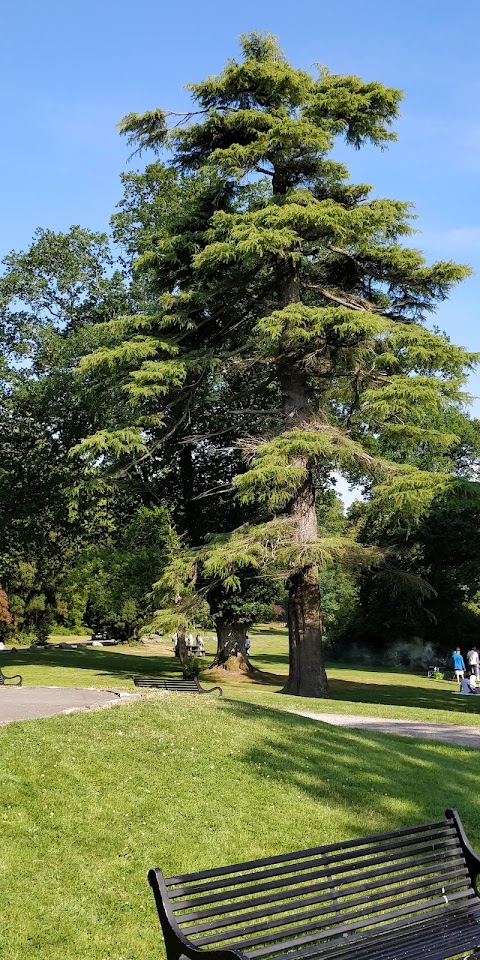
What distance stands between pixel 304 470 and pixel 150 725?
38.5 ft

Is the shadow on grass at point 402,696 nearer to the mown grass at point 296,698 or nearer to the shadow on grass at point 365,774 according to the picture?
the mown grass at point 296,698

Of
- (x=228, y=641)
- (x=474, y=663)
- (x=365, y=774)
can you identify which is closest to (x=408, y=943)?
(x=365, y=774)

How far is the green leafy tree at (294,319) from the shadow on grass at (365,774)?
365 inches

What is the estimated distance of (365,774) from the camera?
9.10 meters

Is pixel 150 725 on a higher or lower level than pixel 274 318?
lower

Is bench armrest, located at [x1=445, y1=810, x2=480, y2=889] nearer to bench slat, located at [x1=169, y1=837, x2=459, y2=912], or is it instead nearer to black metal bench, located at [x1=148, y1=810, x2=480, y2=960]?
black metal bench, located at [x1=148, y1=810, x2=480, y2=960]

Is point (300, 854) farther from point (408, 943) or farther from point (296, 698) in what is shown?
point (296, 698)

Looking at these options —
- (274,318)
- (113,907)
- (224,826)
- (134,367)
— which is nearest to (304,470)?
(274,318)

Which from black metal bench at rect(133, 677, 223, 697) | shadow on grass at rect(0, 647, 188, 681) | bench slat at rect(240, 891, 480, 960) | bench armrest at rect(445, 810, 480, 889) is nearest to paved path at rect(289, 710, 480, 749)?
black metal bench at rect(133, 677, 223, 697)

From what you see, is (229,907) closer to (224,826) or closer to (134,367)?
(224,826)

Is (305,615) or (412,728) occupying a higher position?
(305,615)

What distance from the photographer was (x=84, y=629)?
50.9 m

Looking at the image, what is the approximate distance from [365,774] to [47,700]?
22.1 feet

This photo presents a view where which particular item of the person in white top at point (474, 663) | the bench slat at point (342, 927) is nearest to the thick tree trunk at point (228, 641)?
the person in white top at point (474, 663)
